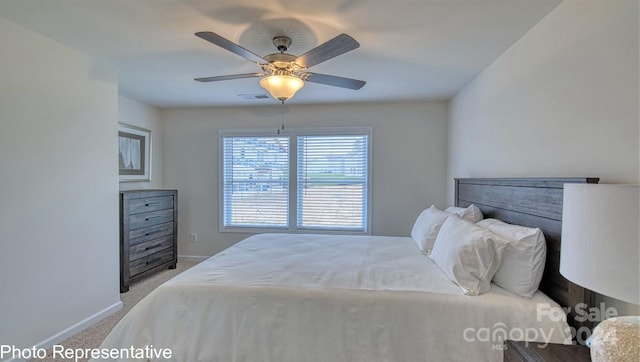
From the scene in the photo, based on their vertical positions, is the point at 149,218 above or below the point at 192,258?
above

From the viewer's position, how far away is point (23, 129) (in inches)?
86.7

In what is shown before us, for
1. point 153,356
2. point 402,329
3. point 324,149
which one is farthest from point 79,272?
point 324,149

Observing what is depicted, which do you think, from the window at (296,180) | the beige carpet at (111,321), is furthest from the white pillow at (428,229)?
the beige carpet at (111,321)

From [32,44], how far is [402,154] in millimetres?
3864

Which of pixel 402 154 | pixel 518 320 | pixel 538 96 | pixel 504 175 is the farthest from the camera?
pixel 402 154

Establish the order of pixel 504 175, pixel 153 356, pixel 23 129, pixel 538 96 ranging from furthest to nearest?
1. pixel 504 175
2. pixel 23 129
3. pixel 538 96
4. pixel 153 356

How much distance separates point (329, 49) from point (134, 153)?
3541mm

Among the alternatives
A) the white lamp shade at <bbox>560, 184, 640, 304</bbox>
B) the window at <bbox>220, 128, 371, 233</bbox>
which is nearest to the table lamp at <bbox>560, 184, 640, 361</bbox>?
the white lamp shade at <bbox>560, 184, 640, 304</bbox>

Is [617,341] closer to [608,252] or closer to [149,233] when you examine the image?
[608,252]

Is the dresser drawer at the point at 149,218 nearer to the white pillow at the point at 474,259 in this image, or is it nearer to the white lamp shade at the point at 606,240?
the white pillow at the point at 474,259

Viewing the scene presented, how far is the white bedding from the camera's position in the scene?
5.21 feet

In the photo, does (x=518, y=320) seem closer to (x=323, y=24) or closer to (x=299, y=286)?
(x=299, y=286)

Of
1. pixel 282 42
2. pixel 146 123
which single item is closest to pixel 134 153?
pixel 146 123

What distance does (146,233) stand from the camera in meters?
3.84
